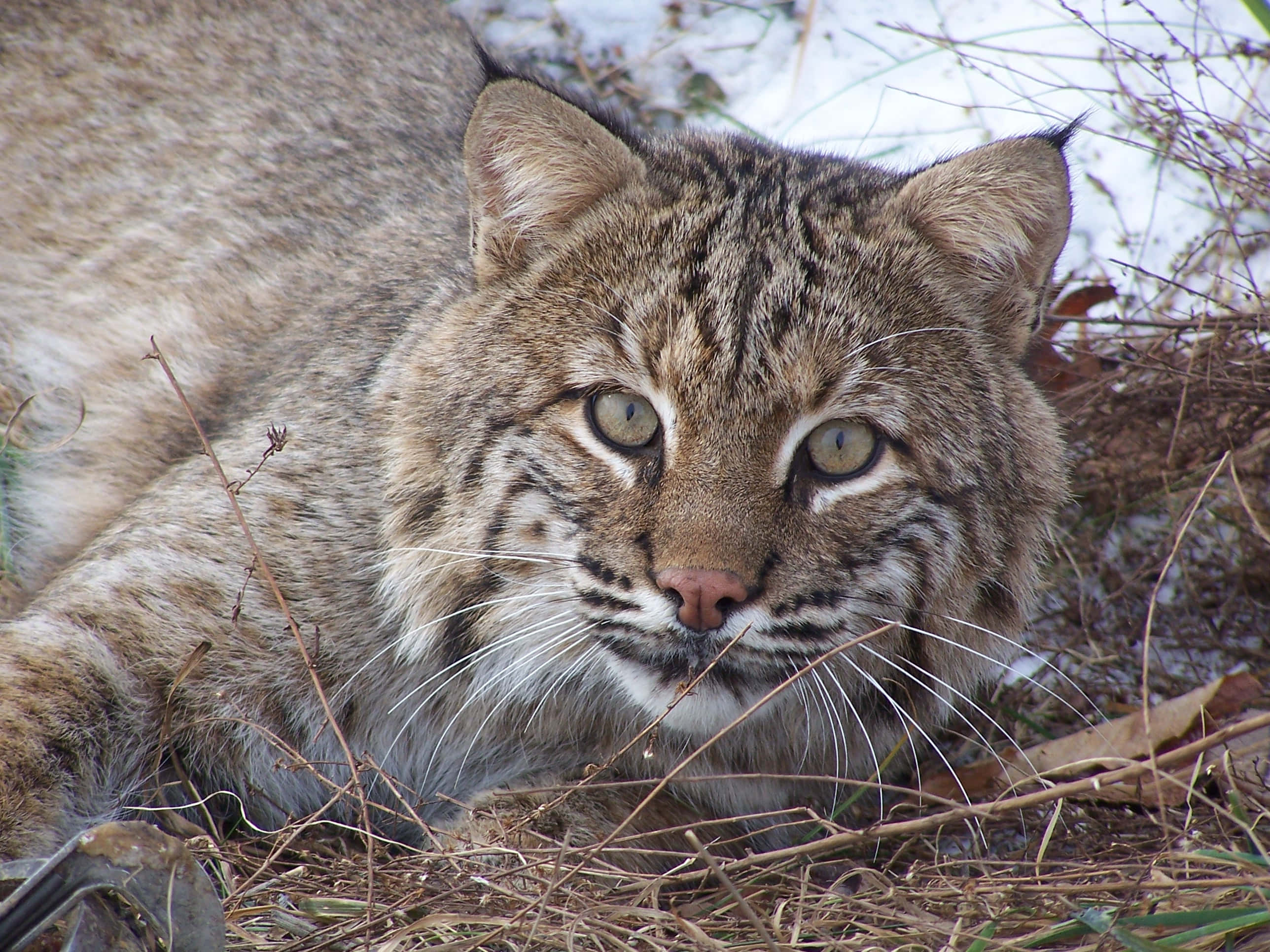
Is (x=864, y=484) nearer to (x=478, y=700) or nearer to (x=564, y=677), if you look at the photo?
(x=564, y=677)

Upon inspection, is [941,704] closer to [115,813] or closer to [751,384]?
[751,384]

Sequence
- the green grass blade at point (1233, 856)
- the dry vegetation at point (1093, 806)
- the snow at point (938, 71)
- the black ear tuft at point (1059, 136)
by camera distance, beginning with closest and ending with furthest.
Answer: the green grass blade at point (1233, 856) < the dry vegetation at point (1093, 806) < the black ear tuft at point (1059, 136) < the snow at point (938, 71)

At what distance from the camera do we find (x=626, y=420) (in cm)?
292

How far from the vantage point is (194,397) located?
4.06 m

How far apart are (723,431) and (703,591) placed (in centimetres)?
40

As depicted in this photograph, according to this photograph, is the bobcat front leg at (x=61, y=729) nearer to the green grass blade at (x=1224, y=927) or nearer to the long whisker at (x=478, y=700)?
the long whisker at (x=478, y=700)

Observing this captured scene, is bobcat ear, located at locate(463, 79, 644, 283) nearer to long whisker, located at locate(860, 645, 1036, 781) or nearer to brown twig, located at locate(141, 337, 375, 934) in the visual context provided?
brown twig, located at locate(141, 337, 375, 934)

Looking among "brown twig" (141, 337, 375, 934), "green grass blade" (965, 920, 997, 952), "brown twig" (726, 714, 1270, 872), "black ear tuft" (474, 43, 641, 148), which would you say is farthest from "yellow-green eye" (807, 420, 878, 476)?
"brown twig" (141, 337, 375, 934)

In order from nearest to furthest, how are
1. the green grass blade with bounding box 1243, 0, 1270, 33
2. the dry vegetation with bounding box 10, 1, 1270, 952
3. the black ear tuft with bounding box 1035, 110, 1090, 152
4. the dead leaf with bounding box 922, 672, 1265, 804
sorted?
the dry vegetation with bounding box 10, 1, 1270, 952 < the black ear tuft with bounding box 1035, 110, 1090, 152 < the dead leaf with bounding box 922, 672, 1265, 804 < the green grass blade with bounding box 1243, 0, 1270, 33

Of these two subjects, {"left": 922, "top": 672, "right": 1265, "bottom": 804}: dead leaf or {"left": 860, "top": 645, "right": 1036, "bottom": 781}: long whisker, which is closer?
{"left": 860, "top": 645, "right": 1036, "bottom": 781}: long whisker

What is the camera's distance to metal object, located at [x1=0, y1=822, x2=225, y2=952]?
85.7 inches

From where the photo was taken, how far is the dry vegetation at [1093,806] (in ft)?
8.44

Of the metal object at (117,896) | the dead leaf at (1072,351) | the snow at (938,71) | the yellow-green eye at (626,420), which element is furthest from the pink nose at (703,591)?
the snow at (938,71)

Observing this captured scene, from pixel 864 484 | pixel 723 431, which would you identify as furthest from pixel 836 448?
pixel 723 431
